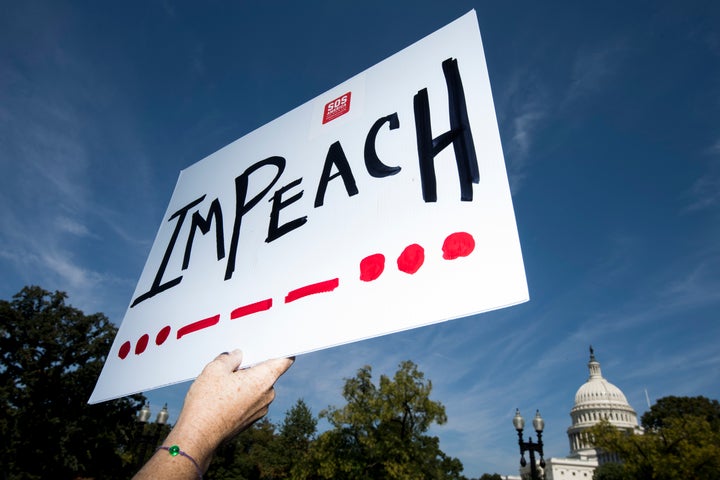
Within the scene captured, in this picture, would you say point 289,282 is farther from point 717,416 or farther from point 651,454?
point 717,416

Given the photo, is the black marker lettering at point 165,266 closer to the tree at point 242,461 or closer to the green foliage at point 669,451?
the green foliage at point 669,451

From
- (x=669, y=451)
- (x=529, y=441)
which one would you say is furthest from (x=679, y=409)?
(x=529, y=441)

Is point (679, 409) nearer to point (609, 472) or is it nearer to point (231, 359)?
point (609, 472)

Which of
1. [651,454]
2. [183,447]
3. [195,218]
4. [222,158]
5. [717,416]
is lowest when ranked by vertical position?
[183,447]

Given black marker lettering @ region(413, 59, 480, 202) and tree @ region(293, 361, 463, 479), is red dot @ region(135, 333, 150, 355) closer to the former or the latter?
black marker lettering @ region(413, 59, 480, 202)

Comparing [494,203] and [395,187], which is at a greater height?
[395,187]

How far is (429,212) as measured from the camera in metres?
1.29

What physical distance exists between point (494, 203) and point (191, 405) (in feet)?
3.36

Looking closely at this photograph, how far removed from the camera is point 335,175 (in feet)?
5.40

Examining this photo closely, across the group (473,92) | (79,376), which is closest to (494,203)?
(473,92)

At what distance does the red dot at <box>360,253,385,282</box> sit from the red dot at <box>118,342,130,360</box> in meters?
1.16

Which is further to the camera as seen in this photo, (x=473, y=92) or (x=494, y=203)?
(x=473, y=92)

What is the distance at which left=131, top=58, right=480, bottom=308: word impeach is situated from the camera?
1346 millimetres

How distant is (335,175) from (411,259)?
0.57 metres
